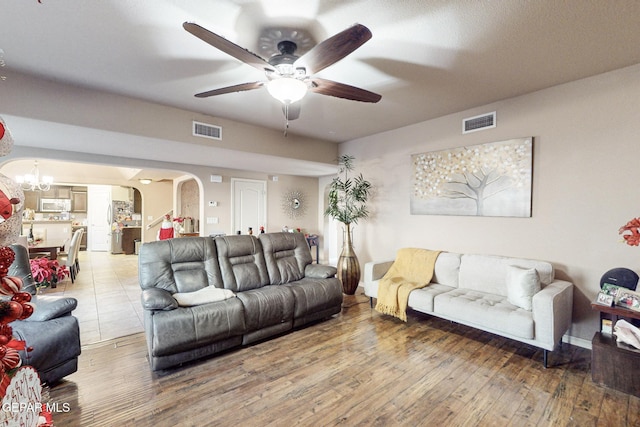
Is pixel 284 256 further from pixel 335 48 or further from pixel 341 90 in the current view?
pixel 335 48

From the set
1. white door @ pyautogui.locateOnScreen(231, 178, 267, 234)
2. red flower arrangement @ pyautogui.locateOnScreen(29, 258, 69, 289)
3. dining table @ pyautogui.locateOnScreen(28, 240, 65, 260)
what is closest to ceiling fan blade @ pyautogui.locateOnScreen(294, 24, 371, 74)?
red flower arrangement @ pyautogui.locateOnScreen(29, 258, 69, 289)

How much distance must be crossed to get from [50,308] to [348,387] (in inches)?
97.7

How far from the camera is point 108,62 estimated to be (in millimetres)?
2547

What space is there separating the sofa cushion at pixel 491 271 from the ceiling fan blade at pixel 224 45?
3.08 metres

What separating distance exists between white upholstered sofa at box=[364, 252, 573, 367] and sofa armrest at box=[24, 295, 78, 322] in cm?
319

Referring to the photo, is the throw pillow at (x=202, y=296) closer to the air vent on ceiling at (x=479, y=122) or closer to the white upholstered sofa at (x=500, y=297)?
the white upholstered sofa at (x=500, y=297)

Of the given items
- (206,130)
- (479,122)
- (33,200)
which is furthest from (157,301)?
(33,200)

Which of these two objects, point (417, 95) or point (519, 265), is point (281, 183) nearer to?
point (417, 95)

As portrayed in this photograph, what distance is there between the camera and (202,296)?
286 cm

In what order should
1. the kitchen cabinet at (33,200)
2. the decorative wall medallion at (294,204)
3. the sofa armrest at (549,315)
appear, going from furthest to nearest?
the kitchen cabinet at (33,200) < the decorative wall medallion at (294,204) < the sofa armrest at (549,315)

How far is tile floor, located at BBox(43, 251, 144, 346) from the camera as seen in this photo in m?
3.38

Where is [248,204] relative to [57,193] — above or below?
below

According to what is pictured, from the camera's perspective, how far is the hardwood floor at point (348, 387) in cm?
196

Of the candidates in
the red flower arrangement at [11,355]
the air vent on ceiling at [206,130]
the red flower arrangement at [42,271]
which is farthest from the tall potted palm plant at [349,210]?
the red flower arrangement at [11,355]
